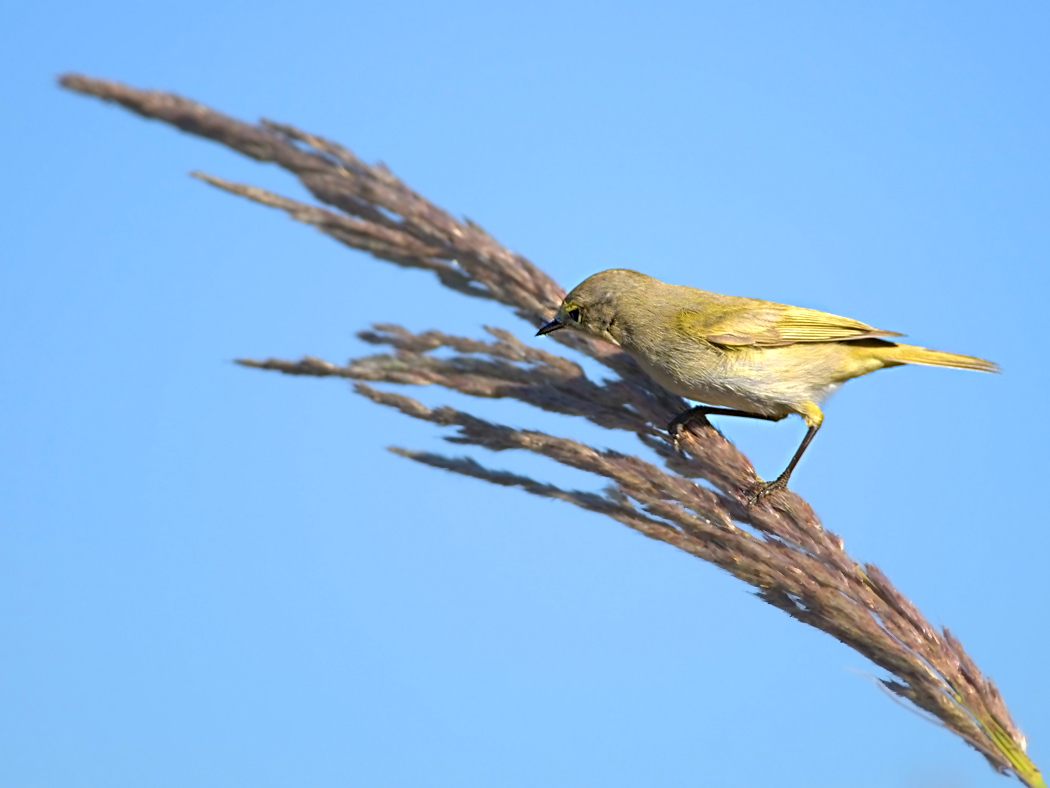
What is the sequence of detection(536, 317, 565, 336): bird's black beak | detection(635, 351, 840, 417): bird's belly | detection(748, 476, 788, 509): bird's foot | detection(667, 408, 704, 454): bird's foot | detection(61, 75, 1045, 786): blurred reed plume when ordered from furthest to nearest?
detection(635, 351, 840, 417): bird's belly, detection(536, 317, 565, 336): bird's black beak, detection(667, 408, 704, 454): bird's foot, detection(748, 476, 788, 509): bird's foot, detection(61, 75, 1045, 786): blurred reed plume

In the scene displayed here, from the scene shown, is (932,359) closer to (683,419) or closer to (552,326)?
(683,419)

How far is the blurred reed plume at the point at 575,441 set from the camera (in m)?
1.79

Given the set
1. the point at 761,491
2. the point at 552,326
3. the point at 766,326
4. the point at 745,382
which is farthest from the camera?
the point at 766,326

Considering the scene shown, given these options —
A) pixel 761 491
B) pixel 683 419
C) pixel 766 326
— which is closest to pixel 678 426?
pixel 683 419

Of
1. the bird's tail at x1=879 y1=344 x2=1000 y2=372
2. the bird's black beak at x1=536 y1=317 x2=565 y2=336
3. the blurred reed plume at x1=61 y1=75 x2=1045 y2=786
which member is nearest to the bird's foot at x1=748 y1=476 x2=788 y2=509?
the blurred reed plume at x1=61 y1=75 x2=1045 y2=786

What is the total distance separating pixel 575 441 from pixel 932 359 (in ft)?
5.42

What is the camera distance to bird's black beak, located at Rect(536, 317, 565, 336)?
112 inches

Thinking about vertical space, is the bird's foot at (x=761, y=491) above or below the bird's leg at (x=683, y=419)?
below

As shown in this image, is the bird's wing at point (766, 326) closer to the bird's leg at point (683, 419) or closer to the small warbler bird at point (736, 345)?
the small warbler bird at point (736, 345)

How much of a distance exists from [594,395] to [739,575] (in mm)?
701

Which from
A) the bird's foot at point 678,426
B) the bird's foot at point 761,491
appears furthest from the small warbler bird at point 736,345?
the bird's foot at point 761,491

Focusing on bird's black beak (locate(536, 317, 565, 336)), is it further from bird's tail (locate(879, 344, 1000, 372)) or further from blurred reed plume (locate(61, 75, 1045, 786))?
bird's tail (locate(879, 344, 1000, 372))

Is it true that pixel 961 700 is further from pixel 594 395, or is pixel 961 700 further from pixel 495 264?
pixel 495 264

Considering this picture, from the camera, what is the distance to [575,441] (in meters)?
2.23
